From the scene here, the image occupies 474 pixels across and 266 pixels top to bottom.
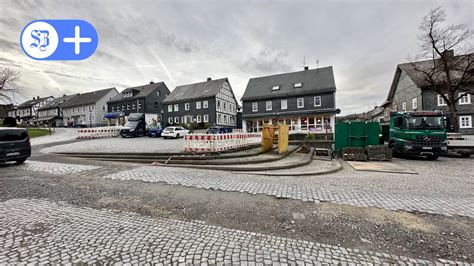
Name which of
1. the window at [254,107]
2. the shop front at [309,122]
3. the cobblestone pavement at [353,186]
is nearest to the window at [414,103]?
the shop front at [309,122]

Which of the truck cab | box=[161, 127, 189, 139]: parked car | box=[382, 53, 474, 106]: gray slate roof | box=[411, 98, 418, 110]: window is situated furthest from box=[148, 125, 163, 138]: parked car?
box=[411, 98, 418, 110]: window

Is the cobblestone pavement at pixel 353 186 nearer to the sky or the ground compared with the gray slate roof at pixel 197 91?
nearer to the ground

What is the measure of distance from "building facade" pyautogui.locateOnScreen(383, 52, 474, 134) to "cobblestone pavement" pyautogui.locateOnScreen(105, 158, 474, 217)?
21.6 meters

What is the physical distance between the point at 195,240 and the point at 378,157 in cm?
1073

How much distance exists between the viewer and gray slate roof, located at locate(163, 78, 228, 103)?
34.2 meters

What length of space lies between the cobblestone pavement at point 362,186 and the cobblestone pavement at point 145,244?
1961mm

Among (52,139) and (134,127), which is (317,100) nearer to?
(134,127)

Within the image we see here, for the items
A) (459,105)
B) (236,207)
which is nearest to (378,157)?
(236,207)

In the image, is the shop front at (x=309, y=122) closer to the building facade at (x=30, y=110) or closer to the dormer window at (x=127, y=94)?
the dormer window at (x=127, y=94)

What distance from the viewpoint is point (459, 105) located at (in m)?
23.3

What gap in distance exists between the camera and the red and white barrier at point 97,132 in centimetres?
2235

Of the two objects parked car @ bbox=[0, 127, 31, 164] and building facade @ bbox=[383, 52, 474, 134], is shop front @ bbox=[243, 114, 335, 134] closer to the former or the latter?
building facade @ bbox=[383, 52, 474, 134]

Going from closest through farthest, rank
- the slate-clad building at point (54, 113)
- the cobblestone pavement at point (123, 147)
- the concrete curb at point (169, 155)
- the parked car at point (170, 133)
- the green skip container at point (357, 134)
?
the concrete curb at point (169, 155), the green skip container at point (357, 134), the cobblestone pavement at point (123, 147), the parked car at point (170, 133), the slate-clad building at point (54, 113)

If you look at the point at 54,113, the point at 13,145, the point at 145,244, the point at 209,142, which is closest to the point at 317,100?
the point at 209,142
